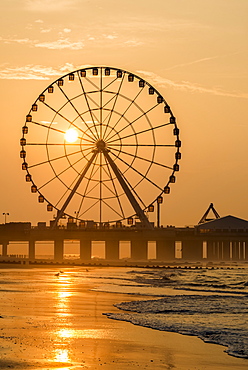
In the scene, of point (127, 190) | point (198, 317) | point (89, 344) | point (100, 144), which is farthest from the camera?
point (127, 190)

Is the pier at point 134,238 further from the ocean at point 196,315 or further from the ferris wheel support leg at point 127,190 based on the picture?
the ocean at point 196,315

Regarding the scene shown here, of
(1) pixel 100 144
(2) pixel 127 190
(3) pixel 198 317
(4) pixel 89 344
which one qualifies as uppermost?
(1) pixel 100 144

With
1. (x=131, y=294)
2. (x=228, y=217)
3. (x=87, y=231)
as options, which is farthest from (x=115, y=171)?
(x=228, y=217)

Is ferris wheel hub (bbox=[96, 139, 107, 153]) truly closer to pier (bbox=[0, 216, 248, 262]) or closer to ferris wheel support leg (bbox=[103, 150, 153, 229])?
ferris wheel support leg (bbox=[103, 150, 153, 229])

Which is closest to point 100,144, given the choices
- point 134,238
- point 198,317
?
point 134,238

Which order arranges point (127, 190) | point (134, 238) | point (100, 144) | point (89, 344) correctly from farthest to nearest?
point (134, 238) < point (127, 190) < point (100, 144) < point (89, 344)

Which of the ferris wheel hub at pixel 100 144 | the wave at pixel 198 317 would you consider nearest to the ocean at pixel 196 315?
the wave at pixel 198 317

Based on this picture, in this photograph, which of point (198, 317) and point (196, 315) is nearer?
point (198, 317)

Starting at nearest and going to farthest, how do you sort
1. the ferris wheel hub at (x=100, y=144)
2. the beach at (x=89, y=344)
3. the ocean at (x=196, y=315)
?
1. the beach at (x=89, y=344)
2. the ocean at (x=196, y=315)
3. the ferris wheel hub at (x=100, y=144)

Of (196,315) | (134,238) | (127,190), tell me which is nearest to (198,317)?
(196,315)

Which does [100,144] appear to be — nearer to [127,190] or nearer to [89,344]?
[127,190]

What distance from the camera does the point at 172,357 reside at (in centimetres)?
1560

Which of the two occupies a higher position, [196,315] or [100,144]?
[100,144]

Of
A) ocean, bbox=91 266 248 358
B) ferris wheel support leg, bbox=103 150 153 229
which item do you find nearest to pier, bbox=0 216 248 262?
ferris wheel support leg, bbox=103 150 153 229
